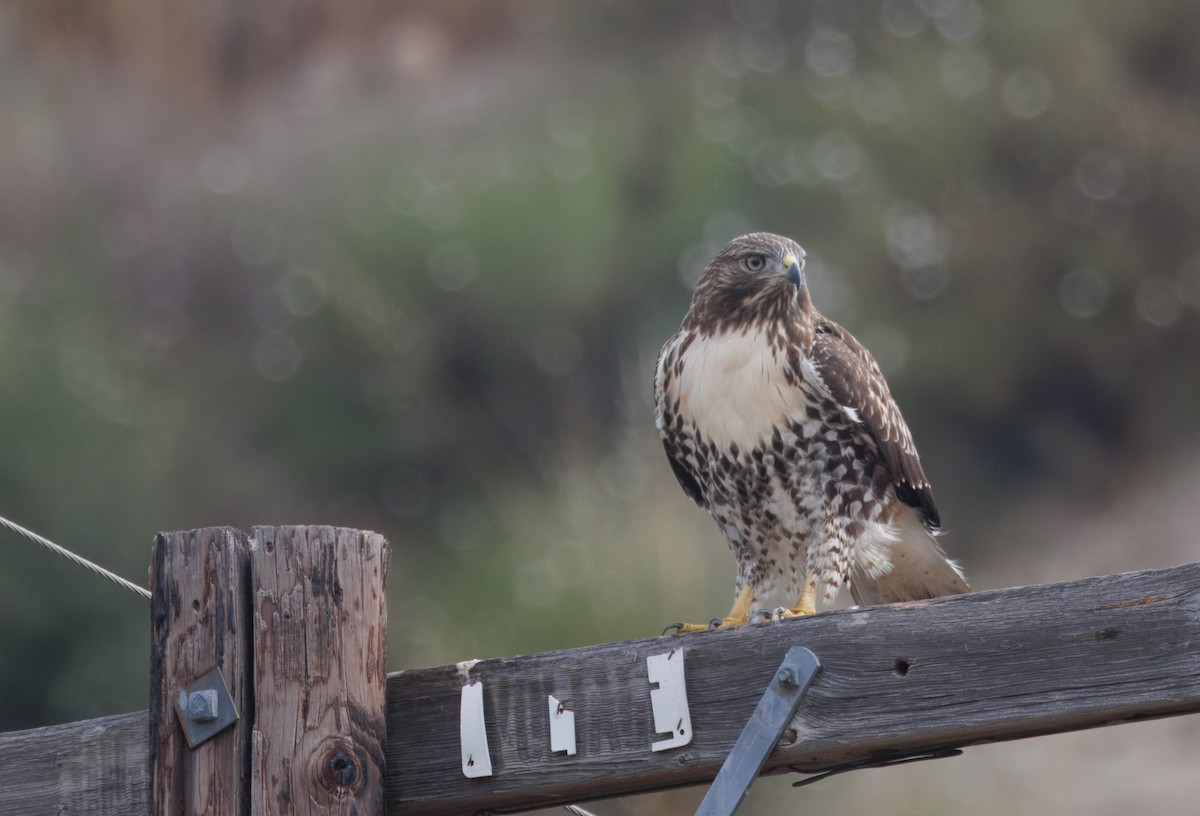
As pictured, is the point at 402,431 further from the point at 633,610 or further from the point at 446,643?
the point at 633,610

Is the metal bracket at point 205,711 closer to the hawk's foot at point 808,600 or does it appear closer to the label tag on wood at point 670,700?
the label tag on wood at point 670,700

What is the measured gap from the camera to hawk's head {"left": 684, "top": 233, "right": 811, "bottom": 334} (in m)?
3.67

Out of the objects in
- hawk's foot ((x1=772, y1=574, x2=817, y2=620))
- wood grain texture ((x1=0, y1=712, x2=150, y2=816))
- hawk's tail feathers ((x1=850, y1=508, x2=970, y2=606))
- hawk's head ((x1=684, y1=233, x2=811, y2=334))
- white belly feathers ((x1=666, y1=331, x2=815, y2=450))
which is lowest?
wood grain texture ((x1=0, y1=712, x2=150, y2=816))

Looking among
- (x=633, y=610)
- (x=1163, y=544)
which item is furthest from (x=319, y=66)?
(x=633, y=610)

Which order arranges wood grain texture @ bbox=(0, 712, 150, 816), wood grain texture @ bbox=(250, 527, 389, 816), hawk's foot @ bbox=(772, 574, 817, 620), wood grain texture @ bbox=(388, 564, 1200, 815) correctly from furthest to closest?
hawk's foot @ bbox=(772, 574, 817, 620) → wood grain texture @ bbox=(0, 712, 150, 816) → wood grain texture @ bbox=(250, 527, 389, 816) → wood grain texture @ bbox=(388, 564, 1200, 815)

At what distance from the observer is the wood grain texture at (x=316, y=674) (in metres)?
2.22

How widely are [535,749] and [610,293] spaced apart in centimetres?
795

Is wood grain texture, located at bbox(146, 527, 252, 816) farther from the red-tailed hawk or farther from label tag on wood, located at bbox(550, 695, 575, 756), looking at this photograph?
the red-tailed hawk

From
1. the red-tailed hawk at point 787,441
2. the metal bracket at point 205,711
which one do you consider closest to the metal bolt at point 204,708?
the metal bracket at point 205,711

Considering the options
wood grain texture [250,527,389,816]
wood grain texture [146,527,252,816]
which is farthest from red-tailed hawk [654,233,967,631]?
wood grain texture [146,527,252,816]

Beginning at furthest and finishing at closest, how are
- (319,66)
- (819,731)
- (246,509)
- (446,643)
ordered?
(319,66), (246,509), (446,643), (819,731)

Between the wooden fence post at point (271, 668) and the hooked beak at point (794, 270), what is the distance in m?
1.70

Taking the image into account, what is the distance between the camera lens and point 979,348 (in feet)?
34.6

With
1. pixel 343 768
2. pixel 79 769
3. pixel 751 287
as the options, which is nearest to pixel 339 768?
pixel 343 768
